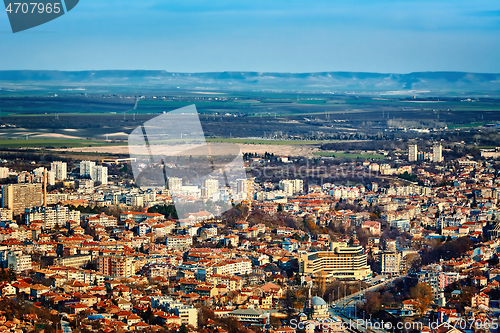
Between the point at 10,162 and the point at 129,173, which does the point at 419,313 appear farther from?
the point at 10,162

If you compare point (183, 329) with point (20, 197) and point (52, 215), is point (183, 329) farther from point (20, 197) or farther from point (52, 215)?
point (20, 197)

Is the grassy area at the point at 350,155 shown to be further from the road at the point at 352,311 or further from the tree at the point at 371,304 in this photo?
the tree at the point at 371,304

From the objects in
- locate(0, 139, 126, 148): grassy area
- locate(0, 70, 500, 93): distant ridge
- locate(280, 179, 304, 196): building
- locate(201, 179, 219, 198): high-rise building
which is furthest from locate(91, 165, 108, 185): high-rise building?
locate(0, 70, 500, 93): distant ridge

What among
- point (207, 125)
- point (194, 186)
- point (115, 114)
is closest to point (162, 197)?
point (194, 186)

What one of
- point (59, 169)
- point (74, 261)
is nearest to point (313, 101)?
point (59, 169)

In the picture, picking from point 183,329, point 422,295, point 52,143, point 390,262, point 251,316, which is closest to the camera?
point 183,329

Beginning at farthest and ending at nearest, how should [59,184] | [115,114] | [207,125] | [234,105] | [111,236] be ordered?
[234,105], [115,114], [207,125], [59,184], [111,236]

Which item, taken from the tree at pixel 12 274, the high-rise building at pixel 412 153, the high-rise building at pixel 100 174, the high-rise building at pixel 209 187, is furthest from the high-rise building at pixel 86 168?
the tree at pixel 12 274
